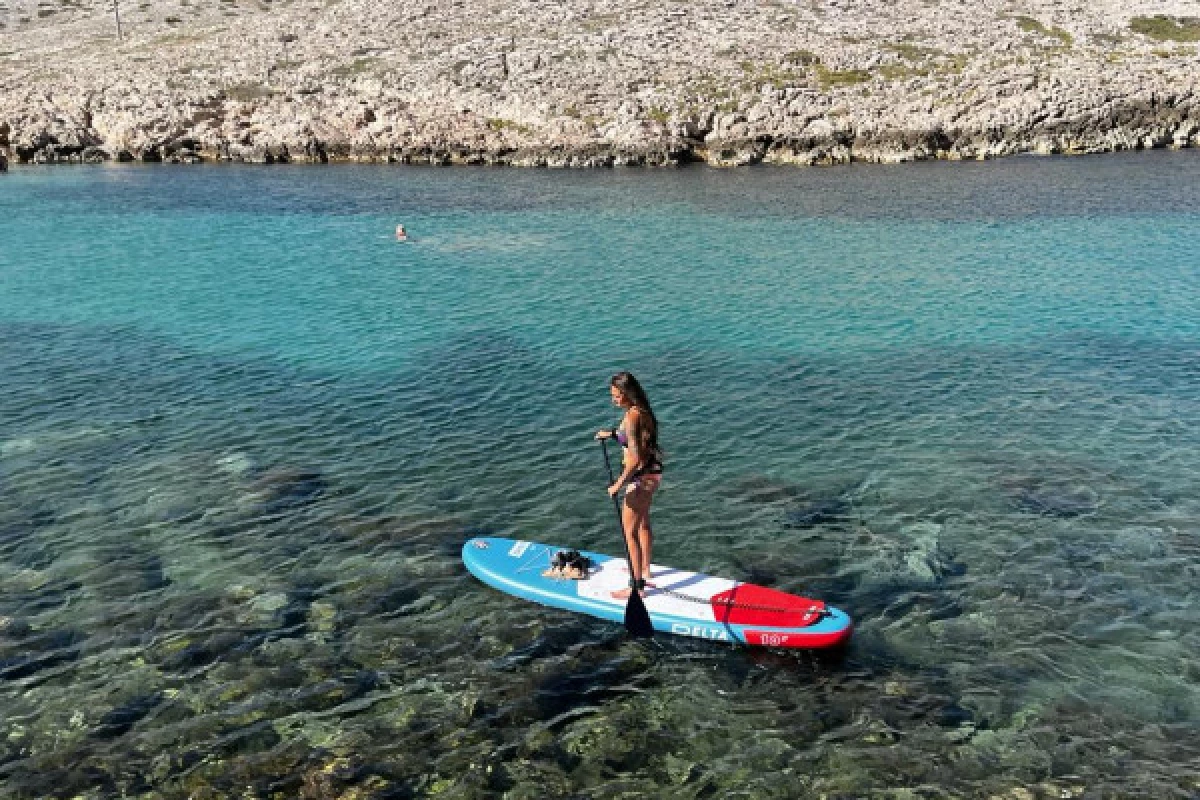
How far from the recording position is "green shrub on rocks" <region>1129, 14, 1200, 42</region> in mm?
99400

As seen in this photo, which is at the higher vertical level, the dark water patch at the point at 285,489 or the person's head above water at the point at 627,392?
the person's head above water at the point at 627,392

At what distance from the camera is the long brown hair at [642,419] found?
15.8 m

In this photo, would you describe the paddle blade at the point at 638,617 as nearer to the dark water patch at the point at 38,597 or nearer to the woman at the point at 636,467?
the woman at the point at 636,467

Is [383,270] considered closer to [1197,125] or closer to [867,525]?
[867,525]

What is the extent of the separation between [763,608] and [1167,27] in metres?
118

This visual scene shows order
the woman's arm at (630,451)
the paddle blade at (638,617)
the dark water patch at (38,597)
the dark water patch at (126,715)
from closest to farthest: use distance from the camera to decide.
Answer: the dark water patch at (126,715) < the woman's arm at (630,451) < the paddle blade at (638,617) < the dark water patch at (38,597)

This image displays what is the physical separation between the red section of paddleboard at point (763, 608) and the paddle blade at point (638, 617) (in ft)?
4.18

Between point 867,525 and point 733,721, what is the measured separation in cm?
750

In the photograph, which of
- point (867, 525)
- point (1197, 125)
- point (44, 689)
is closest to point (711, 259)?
point (867, 525)

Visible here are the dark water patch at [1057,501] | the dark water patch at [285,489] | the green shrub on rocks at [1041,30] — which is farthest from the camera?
the green shrub on rocks at [1041,30]

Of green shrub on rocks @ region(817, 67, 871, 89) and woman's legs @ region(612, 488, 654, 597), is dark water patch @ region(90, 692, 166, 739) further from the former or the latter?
green shrub on rocks @ region(817, 67, 871, 89)

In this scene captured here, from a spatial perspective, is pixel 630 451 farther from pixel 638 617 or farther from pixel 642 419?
pixel 638 617

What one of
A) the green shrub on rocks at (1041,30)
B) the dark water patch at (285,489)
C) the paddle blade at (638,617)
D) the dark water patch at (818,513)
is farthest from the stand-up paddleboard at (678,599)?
the green shrub on rocks at (1041,30)

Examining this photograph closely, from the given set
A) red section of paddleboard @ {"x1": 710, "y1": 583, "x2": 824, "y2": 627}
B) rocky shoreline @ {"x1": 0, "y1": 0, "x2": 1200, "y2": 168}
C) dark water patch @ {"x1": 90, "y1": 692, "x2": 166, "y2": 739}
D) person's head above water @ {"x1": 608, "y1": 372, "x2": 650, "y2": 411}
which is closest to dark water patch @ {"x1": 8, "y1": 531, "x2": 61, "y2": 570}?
dark water patch @ {"x1": 90, "y1": 692, "x2": 166, "y2": 739}
